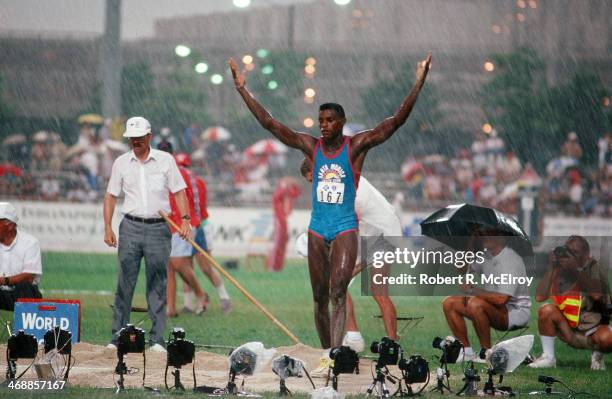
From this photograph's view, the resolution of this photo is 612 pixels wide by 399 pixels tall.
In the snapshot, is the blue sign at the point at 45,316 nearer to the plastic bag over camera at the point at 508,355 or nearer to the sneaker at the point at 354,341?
the sneaker at the point at 354,341

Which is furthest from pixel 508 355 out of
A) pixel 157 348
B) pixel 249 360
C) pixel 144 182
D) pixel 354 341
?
pixel 144 182

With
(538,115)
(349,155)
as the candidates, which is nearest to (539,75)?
(538,115)

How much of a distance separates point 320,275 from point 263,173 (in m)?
23.4

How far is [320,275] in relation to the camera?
1038 cm

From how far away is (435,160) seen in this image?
3538 cm

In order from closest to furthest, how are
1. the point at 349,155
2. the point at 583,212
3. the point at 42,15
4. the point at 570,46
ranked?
the point at 349,155
the point at 583,212
the point at 42,15
the point at 570,46

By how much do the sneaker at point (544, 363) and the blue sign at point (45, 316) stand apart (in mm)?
4413

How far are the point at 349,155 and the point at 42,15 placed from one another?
30.8 meters

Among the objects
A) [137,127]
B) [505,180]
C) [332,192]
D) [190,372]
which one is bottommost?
[190,372]

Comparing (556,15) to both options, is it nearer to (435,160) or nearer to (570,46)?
(570,46)

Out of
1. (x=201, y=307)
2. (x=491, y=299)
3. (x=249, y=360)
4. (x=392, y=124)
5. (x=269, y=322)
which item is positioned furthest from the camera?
(x=201, y=307)

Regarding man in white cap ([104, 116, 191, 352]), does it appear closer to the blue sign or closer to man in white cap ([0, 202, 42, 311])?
man in white cap ([0, 202, 42, 311])

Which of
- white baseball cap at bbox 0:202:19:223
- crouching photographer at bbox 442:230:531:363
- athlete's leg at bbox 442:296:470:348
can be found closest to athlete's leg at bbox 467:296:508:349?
crouching photographer at bbox 442:230:531:363

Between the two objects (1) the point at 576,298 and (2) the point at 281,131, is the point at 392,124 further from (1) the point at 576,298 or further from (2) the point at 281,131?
(1) the point at 576,298
